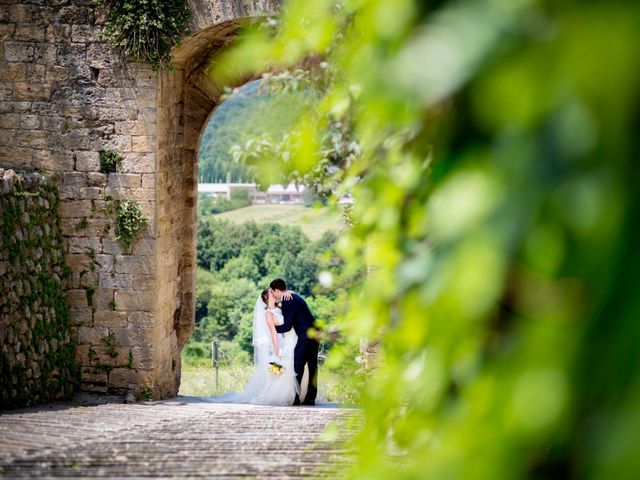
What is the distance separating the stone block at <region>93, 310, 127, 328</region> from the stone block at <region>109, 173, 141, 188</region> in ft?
3.64

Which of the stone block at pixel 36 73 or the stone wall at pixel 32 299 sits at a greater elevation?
the stone block at pixel 36 73

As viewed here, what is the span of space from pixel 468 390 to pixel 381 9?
428mm

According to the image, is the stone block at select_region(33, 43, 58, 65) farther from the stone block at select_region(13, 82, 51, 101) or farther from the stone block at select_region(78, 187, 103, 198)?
the stone block at select_region(78, 187, 103, 198)

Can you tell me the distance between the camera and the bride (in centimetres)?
938

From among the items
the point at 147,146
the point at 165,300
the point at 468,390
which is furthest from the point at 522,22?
the point at 165,300

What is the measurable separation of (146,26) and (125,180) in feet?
4.28

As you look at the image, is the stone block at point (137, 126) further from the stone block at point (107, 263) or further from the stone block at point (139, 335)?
the stone block at point (139, 335)

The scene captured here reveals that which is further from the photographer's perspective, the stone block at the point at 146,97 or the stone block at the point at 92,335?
the stone block at the point at 92,335

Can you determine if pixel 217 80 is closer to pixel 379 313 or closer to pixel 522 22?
pixel 379 313

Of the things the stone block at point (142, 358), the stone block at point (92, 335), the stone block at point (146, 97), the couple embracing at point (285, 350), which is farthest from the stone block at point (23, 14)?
the couple embracing at point (285, 350)

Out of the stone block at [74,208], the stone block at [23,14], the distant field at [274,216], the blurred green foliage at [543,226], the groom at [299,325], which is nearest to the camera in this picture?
the blurred green foliage at [543,226]

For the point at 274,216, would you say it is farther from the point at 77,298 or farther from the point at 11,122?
the point at 11,122

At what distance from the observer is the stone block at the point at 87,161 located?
8.05m

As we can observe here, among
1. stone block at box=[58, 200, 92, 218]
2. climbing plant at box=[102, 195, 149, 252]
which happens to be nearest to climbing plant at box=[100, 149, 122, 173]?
climbing plant at box=[102, 195, 149, 252]
